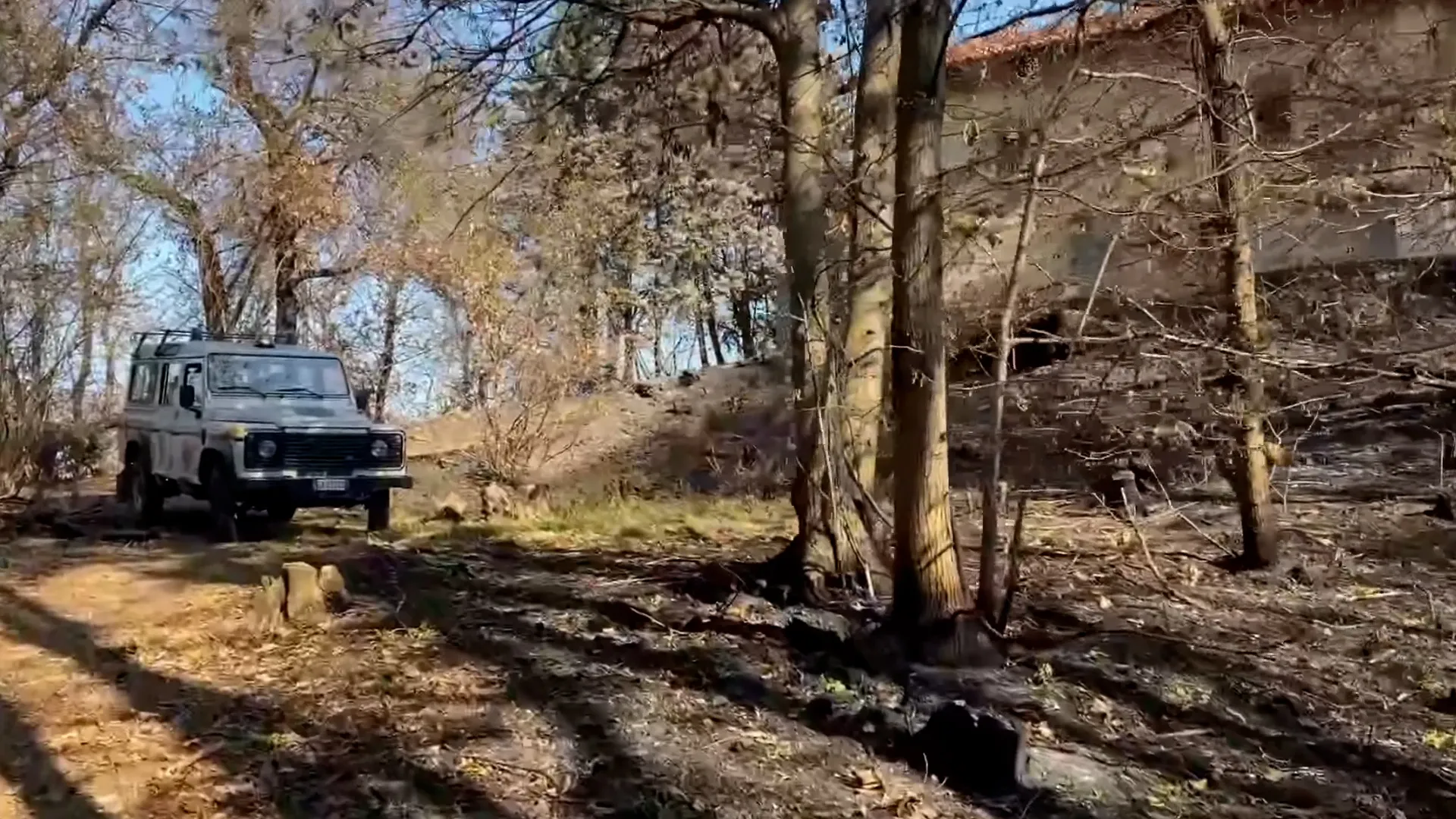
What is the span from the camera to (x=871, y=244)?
8.25 meters

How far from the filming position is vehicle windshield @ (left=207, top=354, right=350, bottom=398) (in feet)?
41.0

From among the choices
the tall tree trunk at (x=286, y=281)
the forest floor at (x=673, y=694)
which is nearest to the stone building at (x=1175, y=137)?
the forest floor at (x=673, y=694)

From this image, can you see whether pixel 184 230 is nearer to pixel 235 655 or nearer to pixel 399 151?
pixel 399 151

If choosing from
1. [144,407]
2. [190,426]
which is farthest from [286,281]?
[190,426]

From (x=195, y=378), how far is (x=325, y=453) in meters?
1.87

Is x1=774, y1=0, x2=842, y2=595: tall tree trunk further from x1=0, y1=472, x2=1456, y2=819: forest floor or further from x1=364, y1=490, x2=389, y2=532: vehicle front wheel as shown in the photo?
x1=364, y1=490, x2=389, y2=532: vehicle front wheel

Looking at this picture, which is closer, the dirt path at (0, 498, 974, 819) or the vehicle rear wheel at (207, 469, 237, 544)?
the dirt path at (0, 498, 974, 819)

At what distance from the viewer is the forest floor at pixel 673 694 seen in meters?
5.22

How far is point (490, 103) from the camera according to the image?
972 cm

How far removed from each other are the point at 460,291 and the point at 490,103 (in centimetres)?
919

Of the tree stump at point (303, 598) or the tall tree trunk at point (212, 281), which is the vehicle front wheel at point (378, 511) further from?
the tall tree trunk at point (212, 281)

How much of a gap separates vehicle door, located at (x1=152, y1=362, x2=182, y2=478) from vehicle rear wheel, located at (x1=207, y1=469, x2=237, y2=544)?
994 millimetres

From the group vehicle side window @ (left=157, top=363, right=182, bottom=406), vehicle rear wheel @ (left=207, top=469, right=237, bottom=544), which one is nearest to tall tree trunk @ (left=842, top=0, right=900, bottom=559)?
vehicle rear wheel @ (left=207, top=469, right=237, bottom=544)

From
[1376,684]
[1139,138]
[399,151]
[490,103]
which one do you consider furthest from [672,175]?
[399,151]
